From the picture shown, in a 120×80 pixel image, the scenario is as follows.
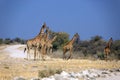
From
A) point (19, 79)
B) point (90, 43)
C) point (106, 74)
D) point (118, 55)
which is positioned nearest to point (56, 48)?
point (90, 43)

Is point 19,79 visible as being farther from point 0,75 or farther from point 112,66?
point 112,66

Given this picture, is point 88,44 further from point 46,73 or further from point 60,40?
point 46,73

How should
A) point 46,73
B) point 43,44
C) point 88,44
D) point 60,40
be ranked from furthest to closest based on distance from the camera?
point 88,44 → point 60,40 → point 43,44 → point 46,73

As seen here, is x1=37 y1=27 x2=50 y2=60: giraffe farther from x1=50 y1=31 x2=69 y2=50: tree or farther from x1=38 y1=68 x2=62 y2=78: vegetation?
x1=50 y1=31 x2=69 y2=50: tree

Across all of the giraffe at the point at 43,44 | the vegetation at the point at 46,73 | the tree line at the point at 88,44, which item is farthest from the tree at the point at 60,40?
the vegetation at the point at 46,73

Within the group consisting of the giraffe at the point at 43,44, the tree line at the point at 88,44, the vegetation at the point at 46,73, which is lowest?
the vegetation at the point at 46,73

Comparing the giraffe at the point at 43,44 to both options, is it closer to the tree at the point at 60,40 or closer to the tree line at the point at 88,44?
the tree line at the point at 88,44

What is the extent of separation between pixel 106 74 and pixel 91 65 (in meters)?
5.30

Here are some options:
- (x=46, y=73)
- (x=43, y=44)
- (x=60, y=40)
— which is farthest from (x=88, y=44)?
(x=46, y=73)

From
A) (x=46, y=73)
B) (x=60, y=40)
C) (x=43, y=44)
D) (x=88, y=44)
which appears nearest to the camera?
(x=46, y=73)

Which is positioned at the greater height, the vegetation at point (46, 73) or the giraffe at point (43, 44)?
the giraffe at point (43, 44)

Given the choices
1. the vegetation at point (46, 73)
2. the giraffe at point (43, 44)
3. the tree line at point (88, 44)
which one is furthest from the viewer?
the tree line at point (88, 44)

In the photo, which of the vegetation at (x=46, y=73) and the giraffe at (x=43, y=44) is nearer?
the vegetation at (x=46, y=73)

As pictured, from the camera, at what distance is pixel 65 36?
61781 mm
